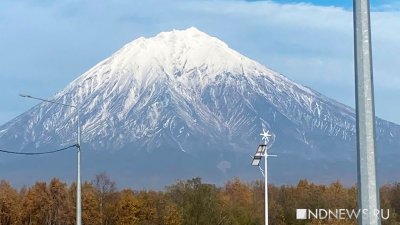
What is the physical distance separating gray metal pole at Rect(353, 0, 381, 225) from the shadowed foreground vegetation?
75.8 metres

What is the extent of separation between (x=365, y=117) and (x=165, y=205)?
88.6m

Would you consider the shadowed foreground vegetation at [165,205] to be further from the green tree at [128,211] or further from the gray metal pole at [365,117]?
the gray metal pole at [365,117]

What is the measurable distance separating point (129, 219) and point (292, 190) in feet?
85.7

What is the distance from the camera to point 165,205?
9512 cm

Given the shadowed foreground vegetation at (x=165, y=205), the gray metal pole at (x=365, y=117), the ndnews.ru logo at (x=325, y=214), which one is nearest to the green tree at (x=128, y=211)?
the shadowed foreground vegetation at (x=165, y=205)

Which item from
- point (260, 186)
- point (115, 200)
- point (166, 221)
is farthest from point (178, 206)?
point (260, 186)

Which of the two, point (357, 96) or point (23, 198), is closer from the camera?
point (357, 96)

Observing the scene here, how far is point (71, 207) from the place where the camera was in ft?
344

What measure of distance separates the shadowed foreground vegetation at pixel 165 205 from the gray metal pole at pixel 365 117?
2985 inches

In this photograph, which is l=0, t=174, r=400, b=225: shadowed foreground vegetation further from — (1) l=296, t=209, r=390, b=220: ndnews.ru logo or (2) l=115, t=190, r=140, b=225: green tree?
(1) l=296, t=209, r=390, b=220: ndnews.ru logo

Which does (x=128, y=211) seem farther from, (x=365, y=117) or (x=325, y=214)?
(x=365, y=117)

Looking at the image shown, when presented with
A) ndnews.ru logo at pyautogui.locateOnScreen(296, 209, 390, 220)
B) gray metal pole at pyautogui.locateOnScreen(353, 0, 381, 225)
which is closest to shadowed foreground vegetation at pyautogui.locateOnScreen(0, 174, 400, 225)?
ndnews.ru logo at pyautogui.locateOnScreen(296, 209, 390, 220)

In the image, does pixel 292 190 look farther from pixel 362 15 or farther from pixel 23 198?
pixel 362 15

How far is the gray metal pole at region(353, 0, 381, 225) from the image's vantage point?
701cm
